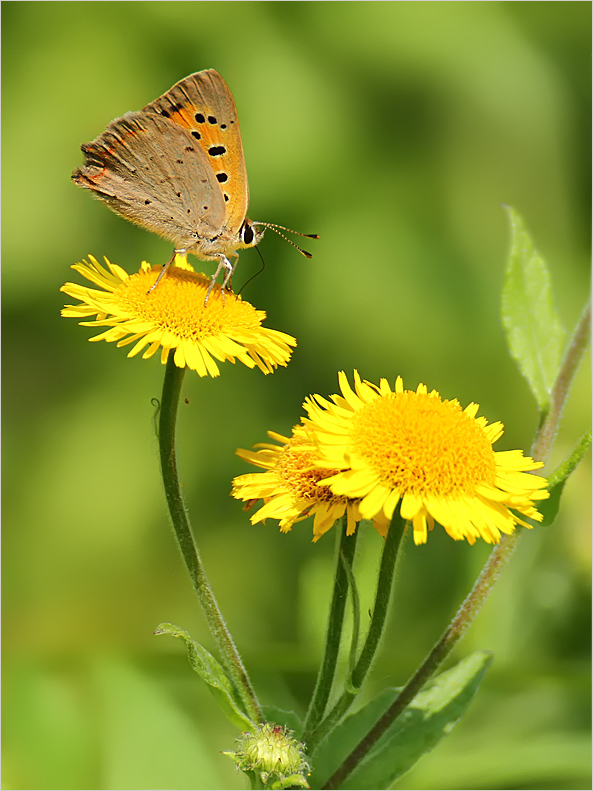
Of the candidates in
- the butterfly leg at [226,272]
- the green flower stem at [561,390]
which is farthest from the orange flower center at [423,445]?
the butterfly leg at [226,272]

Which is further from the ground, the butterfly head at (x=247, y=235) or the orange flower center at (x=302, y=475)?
the butterfly head at (x=247, y=235)

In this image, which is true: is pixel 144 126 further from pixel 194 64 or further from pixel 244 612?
pixel 244 612

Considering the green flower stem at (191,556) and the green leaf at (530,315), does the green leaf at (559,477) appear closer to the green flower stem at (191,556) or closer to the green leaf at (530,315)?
the green leaf at (530,315)

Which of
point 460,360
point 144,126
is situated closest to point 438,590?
point 460,360

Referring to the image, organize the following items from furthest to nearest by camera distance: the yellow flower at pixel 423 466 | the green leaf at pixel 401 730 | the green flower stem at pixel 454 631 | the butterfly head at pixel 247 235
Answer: the butterfly head at pixel 247 235, the green leaf at pixel 401 730, the green flower stem at pixel 454 631, the yellow flower at pixel 423 466

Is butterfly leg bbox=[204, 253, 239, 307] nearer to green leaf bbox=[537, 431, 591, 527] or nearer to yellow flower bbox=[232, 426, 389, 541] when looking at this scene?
yellow flower bbox=[232, 426, 389, 541]

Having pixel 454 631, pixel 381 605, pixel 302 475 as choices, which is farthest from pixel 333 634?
pixel 302 475
